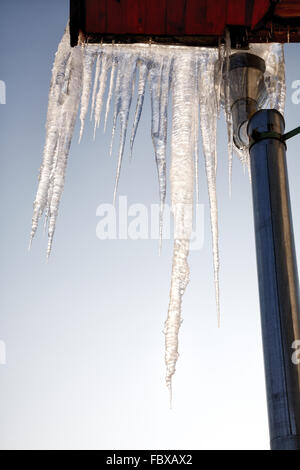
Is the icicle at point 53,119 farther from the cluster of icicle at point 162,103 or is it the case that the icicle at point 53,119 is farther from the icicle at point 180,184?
the icicle at point 180,184

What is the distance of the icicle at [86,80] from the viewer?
495 cm

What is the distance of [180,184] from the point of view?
182 inches

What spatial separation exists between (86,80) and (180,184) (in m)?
1.40

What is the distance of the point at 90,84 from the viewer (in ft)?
17.1

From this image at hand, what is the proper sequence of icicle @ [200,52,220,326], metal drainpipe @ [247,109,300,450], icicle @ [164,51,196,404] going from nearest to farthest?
metal drainpipe @ [247,109,300,450]
icicle @ [164,51,196,404]
icicle @ [200,52,220,326]

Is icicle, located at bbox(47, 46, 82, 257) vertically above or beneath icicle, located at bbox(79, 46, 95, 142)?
beneath

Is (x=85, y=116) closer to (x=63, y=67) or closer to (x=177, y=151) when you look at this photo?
(x=63, y=67)

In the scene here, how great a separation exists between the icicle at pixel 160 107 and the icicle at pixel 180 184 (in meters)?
0.10

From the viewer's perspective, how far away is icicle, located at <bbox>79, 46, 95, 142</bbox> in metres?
4.95

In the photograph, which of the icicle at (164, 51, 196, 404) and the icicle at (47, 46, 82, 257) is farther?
the icicle at (47, 46, 82, 257)

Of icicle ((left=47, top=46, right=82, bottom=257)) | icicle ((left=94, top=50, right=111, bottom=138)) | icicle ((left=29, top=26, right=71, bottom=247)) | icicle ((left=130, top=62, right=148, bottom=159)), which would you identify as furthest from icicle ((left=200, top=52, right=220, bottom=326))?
icicle ((left=29, top=26, right=71, bottom=247))

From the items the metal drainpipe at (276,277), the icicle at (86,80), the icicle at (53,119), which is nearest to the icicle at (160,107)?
the icicle at (86,80)

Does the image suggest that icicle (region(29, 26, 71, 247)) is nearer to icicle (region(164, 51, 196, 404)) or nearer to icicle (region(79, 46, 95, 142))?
icicle (region(79, 46, 95, 142))
